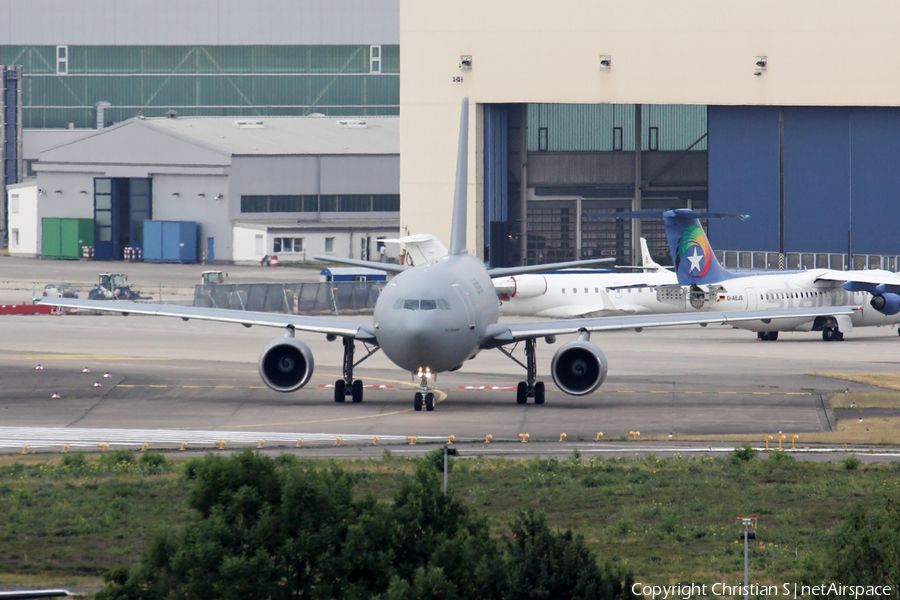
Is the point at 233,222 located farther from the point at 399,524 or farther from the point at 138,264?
the point at 399,524

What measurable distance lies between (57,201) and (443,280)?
84.3 metres

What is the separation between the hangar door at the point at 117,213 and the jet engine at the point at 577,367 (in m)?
80.6

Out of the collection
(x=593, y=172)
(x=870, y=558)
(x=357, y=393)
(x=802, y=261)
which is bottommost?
(x=357, y=393)

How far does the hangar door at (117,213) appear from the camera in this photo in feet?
364

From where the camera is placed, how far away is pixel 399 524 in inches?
569

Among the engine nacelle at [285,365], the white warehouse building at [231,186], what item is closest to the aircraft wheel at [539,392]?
the engine nacelle at [285,365]

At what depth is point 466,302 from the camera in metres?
35.0

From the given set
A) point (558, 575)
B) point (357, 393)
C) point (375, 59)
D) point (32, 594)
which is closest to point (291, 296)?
point (357, 393)

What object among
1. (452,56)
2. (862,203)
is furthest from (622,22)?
(862,203)

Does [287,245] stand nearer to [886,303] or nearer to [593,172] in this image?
[593,172]

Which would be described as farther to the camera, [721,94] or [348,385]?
[721,94]

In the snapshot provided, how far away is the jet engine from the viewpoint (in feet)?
118

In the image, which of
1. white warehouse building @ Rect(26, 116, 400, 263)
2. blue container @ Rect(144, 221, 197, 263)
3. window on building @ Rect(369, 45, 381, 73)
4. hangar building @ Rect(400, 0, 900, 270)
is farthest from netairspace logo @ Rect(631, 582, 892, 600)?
window on building @ Rect(369, 45, 381, 73)

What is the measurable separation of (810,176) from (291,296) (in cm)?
3386
